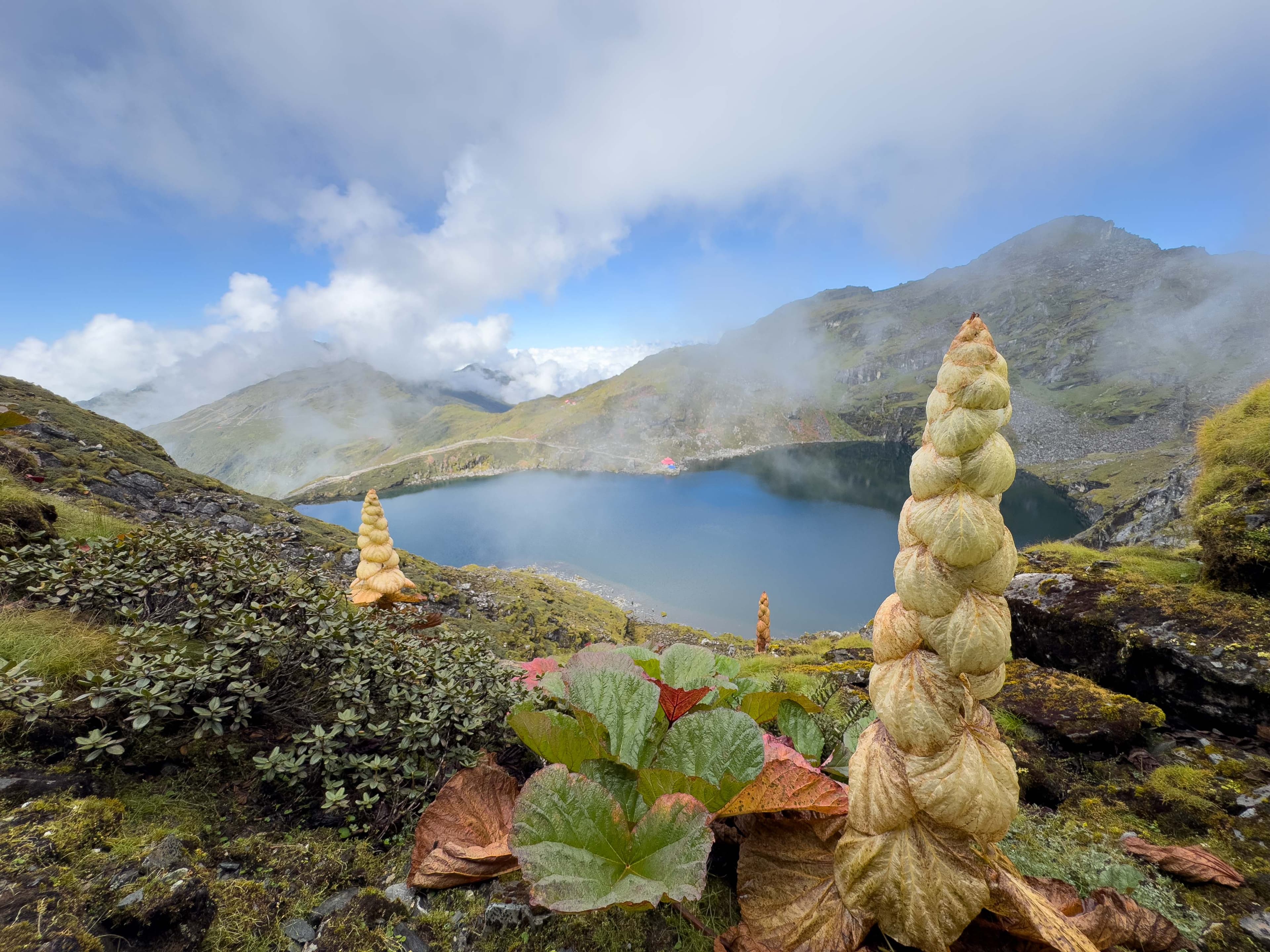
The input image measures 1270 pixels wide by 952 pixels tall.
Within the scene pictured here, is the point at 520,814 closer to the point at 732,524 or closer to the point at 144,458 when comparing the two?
the point at 144,458

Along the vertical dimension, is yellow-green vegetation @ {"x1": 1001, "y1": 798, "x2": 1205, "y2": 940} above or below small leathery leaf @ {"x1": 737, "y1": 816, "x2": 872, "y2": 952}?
below

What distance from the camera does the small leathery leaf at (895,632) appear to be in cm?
184

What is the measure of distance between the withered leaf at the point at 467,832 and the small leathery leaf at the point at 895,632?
1.64 metres

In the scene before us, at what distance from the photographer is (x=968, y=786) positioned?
1706 mm

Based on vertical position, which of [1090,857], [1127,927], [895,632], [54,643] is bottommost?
[1090,857]

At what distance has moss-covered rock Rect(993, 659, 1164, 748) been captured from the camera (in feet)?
12.1

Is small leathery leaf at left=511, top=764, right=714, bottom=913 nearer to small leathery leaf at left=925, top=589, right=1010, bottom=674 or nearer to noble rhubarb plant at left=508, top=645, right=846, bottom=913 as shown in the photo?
noble rhubarb plant at left=508, top=645, right=846, bottom=913

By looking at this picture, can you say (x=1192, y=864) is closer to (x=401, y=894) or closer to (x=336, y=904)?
(x=401, y=894)

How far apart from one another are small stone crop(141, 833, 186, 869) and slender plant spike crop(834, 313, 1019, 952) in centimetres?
231

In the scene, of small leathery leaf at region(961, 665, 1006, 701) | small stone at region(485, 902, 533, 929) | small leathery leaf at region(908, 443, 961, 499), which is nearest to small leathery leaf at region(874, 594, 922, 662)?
small leathery leaf at region(961, 665, 1006, 701)

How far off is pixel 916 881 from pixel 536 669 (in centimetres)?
246

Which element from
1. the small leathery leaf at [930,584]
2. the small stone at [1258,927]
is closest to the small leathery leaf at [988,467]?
the small leathery leaf at [930,584]

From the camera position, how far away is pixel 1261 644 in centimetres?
413

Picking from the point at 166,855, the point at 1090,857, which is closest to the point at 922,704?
the point at 1090,857
